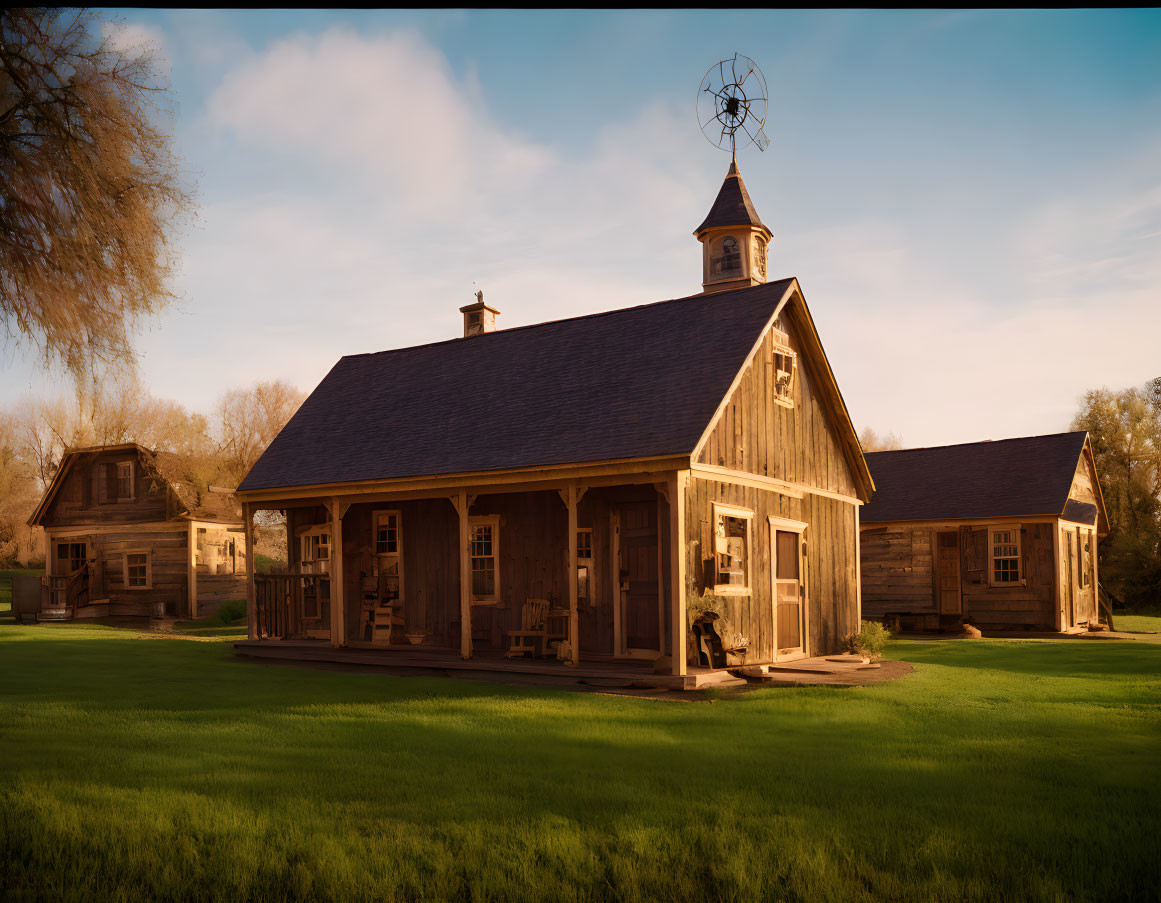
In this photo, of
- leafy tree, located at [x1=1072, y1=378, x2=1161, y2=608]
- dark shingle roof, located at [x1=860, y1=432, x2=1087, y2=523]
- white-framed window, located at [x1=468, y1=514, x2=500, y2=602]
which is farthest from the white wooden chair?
leafy tree, located at [x1=1072, y1=378, x2=1161, y2=608]

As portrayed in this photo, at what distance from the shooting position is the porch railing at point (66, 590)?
31109mm

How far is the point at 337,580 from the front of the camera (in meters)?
18.8

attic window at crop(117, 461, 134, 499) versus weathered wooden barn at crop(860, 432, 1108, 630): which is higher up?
attic window at crop(117, 461, 134, 499)

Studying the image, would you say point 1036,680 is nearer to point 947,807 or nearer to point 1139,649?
point 1139,649

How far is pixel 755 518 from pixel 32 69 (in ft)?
39.3

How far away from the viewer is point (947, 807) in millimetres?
7062

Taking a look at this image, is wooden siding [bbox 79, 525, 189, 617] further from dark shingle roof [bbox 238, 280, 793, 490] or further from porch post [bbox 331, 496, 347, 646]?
porch post [bbox 331, 496, 347, 646]

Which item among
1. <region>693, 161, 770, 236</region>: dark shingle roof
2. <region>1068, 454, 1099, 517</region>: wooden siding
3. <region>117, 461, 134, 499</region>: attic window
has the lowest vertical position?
<region>1068, 454, 1099, 517</region>: wooden siding

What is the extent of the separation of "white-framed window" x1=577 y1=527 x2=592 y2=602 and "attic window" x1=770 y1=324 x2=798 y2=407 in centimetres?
422

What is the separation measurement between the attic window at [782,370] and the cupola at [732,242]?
843 cm

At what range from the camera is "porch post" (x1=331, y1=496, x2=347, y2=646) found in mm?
18500

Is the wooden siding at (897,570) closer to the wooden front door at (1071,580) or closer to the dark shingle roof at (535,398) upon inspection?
the wooden front door at (1071,580)

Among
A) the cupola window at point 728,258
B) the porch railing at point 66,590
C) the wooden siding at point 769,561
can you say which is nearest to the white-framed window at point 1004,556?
the wooden siding at point 769,561

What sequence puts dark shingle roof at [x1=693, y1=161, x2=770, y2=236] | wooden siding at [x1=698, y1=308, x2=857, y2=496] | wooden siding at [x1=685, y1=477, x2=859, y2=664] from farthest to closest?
dark shingle roof at [x1=693, y1=161, x2=770, y2=236] → wooden siding at [x1=698, y1=308, x2=857, y2=496] → wooden siding at [x1=685, y1=477, x2=859, y2=664]
